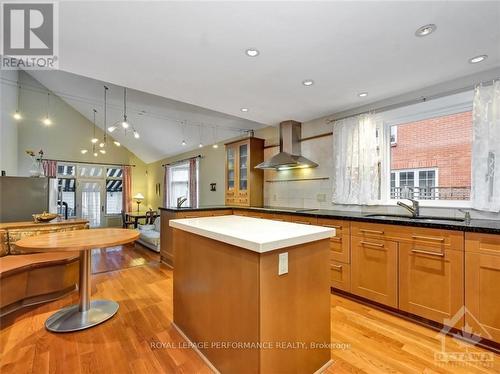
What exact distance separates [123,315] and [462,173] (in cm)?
382

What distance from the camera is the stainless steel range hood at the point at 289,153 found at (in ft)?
12.3

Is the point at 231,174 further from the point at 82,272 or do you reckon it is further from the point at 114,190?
the point at 114,190

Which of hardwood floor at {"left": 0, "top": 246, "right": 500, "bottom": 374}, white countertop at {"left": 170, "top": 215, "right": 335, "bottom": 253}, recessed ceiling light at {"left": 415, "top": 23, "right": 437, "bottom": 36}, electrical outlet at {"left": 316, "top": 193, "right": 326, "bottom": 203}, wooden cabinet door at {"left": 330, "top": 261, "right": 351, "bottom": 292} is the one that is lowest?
hardwood floor at {"left": 0, "top": 246, "right": 500, "bottom": 374}

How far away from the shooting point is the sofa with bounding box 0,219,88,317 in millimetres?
2309

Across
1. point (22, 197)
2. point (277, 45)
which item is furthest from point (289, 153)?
point (22, 197)

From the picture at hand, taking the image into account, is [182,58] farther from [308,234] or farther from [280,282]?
[280,282]

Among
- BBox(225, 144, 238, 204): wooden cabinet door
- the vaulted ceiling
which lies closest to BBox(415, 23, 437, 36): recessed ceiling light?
the vaulted ceiling

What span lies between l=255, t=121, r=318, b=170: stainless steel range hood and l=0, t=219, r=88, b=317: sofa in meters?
3.01

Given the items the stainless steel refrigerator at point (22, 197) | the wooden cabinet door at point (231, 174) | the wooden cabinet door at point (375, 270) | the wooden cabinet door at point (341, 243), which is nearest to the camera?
the wooden cabinet door at point (375, 270)

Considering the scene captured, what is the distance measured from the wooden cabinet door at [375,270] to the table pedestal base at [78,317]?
2.56 meters

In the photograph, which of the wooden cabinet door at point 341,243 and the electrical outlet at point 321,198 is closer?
the wooden cabinet door at point 341,243

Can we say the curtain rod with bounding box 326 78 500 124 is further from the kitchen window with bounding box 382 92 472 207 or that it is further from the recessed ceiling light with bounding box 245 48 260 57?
the recessed ceiling light with bounding box 245 48 260 57

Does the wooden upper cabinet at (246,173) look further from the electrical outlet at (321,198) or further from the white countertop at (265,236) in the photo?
the white countertop at (265,236)

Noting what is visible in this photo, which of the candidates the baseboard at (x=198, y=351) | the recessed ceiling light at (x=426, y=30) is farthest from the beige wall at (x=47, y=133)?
the recessed ceiling light at (x=426, y=30)
